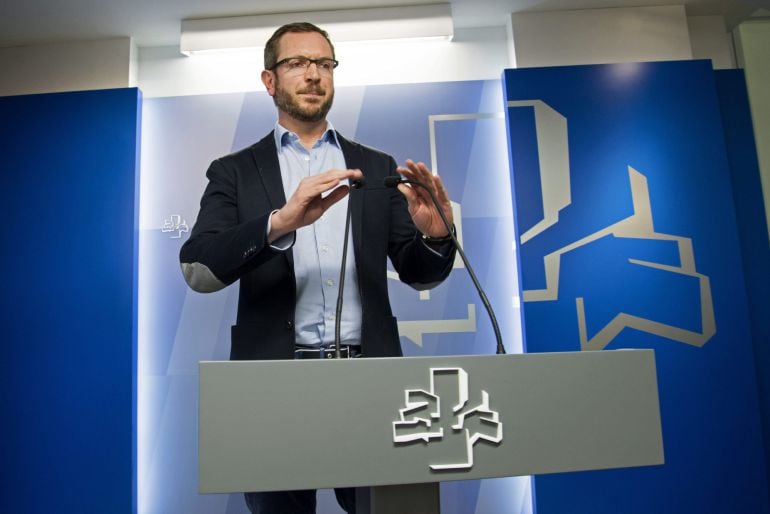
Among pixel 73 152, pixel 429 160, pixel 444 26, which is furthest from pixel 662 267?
pixel 73 152

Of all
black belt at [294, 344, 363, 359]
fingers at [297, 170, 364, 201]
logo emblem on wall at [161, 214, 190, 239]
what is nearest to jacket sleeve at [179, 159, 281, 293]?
fingers at [297, 170, 364, 201]

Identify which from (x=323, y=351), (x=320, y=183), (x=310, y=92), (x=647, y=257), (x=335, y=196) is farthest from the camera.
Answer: (x=647, y=257)

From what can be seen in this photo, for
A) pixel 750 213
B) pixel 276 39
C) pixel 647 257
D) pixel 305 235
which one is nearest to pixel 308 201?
pixel 305 235

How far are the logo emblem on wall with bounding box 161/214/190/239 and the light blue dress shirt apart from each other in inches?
82.0

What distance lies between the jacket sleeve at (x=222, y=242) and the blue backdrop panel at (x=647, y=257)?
2117 mm

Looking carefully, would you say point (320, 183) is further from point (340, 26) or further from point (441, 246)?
point (340, 26)

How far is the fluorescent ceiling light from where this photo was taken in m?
3.60

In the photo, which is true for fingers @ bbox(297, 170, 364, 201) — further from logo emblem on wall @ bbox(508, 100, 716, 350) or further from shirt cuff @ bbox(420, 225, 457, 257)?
logo emblem on wall @ bbox(508, 100, 716, 350)

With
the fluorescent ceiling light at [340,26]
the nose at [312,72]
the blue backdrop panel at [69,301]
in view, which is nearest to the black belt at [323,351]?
the nose at [312,72]

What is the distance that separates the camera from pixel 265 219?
4.30 feet

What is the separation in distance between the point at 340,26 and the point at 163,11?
98cm

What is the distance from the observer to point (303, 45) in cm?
169

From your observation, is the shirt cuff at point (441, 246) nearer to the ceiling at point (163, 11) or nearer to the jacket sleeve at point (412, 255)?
the jacket sleeve at point (412, 255)

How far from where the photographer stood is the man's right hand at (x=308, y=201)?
1.23m
